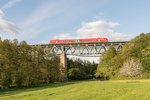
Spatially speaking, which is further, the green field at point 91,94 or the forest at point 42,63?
the forest at point 42,63

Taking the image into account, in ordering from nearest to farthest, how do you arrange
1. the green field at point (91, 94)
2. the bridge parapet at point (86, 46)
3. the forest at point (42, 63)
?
the green field at point (91, 94)
the forest at point (42, 63)
the bridge parapet at point (86, 46)

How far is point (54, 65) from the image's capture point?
5156 cm

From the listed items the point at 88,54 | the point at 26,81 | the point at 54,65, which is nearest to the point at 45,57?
the point at 54,65

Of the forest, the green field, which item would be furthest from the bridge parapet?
the green field

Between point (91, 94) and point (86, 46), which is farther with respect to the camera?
point (86, 46)

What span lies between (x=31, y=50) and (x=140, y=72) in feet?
135

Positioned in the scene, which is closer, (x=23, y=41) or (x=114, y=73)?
(x=23, y=41)

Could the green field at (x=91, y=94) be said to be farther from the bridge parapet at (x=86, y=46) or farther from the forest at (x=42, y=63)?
the bridge parapet at (x=86, y=46)

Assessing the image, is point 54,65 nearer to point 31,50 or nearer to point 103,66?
point 31,50

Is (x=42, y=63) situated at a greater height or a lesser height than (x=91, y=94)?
greater

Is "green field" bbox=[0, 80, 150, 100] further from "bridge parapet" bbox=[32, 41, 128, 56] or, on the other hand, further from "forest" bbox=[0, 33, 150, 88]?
"bridge parapet" bbox=[32, 41, 128, 56]

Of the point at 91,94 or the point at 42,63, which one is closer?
the point at 91,94

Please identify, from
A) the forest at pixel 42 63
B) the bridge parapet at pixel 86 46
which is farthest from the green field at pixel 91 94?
the bridge parapet at pixel 86 46

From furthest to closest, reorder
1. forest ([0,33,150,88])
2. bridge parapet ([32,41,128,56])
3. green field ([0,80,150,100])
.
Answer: bridge parapet ([32,41,128,56]), forest ([0,33,150,88]), green field ([0,80,150,100])
